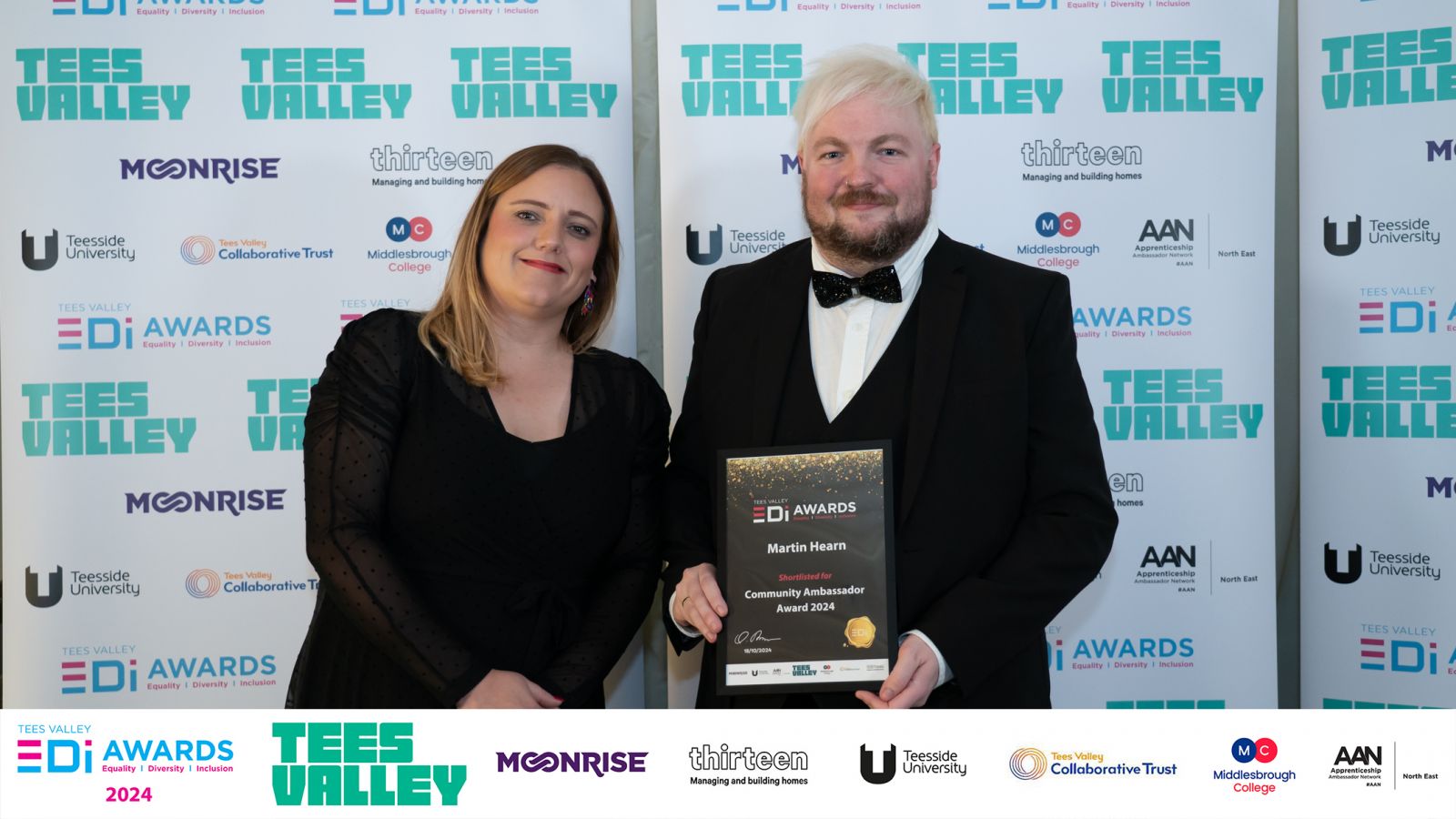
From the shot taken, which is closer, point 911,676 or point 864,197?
point 911,676

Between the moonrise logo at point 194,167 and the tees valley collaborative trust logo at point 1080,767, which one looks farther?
the moonrise logo at point 194,167

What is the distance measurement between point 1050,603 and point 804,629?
1.96ft

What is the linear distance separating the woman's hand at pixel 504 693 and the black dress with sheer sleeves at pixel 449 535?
34mm

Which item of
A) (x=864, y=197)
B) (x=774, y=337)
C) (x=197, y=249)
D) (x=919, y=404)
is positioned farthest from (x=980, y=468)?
(x=197, y=249)

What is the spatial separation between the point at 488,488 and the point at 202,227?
6.02 ft

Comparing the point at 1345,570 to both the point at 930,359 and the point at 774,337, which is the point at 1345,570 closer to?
the point at 930,359

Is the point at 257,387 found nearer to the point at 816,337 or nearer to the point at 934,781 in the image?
the point at 816,337

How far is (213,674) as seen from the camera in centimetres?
394

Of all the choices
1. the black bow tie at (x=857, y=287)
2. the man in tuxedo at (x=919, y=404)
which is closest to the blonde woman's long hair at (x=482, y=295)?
the man in tuxedo at (x=919, y=404)

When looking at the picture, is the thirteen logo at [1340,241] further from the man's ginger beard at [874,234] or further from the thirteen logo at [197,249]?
the thirteen logo at [197,249]

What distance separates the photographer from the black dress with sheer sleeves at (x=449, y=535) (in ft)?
9.02

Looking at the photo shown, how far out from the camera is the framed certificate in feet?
8.38

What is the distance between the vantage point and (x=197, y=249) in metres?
3.93

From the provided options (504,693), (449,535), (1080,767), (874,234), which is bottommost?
(1080,767)
